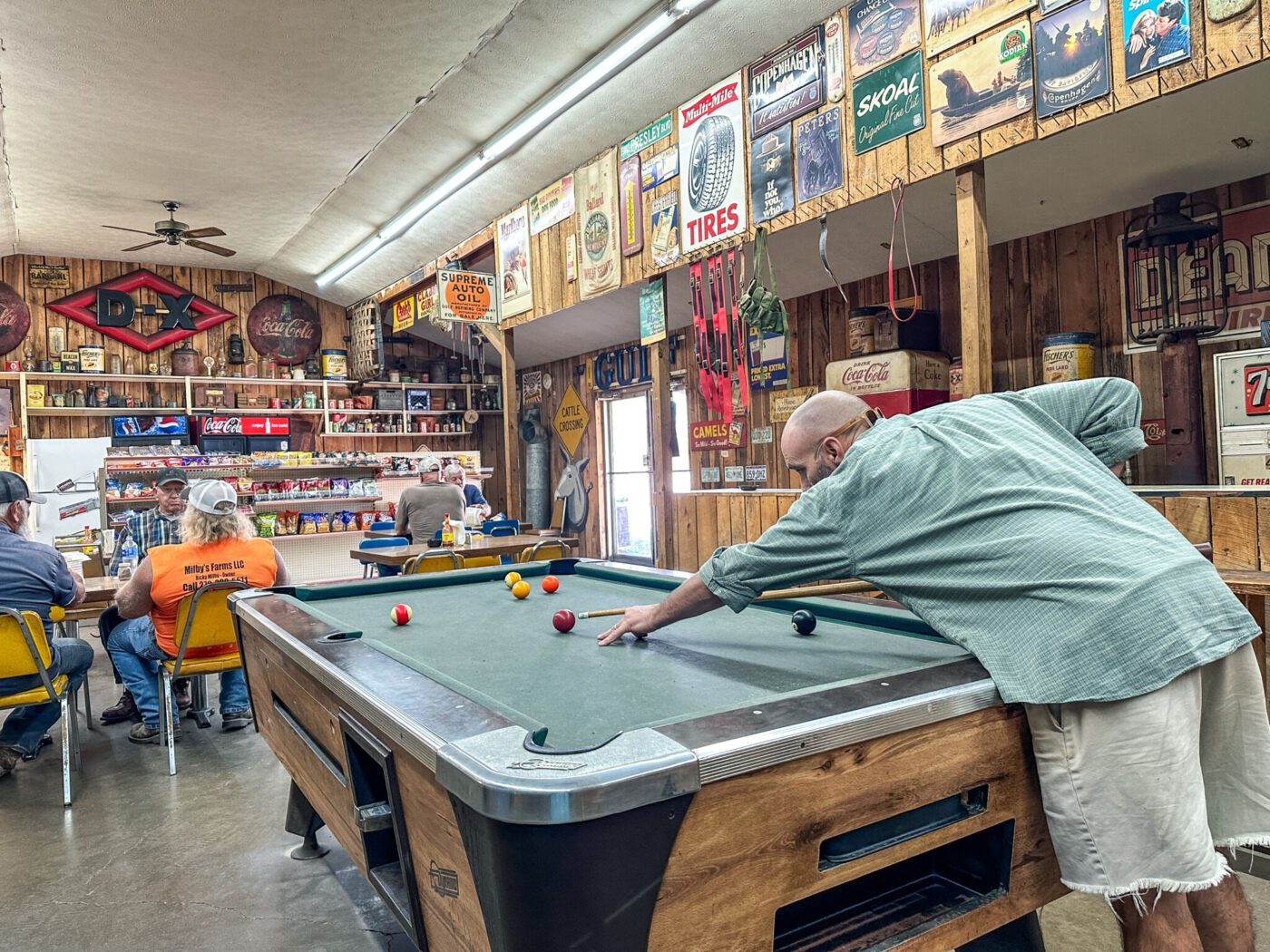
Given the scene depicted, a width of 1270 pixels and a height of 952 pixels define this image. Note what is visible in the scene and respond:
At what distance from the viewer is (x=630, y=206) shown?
6.20 m

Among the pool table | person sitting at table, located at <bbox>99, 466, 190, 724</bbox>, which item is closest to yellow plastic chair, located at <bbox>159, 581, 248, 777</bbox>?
person sitting at table, located at <bbox>99, 466, 190, 724</bbox>

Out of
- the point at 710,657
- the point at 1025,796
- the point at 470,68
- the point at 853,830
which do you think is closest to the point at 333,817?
the point at 710,657

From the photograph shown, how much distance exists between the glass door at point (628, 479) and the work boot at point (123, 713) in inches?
229

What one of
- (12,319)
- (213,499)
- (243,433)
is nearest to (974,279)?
(213,499)

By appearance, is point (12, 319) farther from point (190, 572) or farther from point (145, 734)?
point (190, 572)

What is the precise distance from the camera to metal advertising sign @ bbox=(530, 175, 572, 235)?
694 cm

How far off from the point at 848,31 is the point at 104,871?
194 inches

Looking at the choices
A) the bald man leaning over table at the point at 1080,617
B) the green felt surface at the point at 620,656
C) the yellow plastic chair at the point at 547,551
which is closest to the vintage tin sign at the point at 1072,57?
the bald man leaning over table at the point at 1080,617

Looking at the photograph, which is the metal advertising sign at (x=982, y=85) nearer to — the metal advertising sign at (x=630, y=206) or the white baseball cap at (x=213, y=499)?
the metal advertising sign at (x=630, y=206)

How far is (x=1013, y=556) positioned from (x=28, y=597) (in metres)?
3.99

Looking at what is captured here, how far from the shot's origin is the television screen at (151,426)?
9789 mm

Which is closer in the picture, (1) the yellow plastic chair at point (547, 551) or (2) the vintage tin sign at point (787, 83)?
(2) the vintage tin sign at point (787, 83)

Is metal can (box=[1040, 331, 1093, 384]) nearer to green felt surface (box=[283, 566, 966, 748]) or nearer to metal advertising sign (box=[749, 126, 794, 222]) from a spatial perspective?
metal advertising sign (box=[749, 126, 794, 222])

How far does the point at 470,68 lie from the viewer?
582 cm
